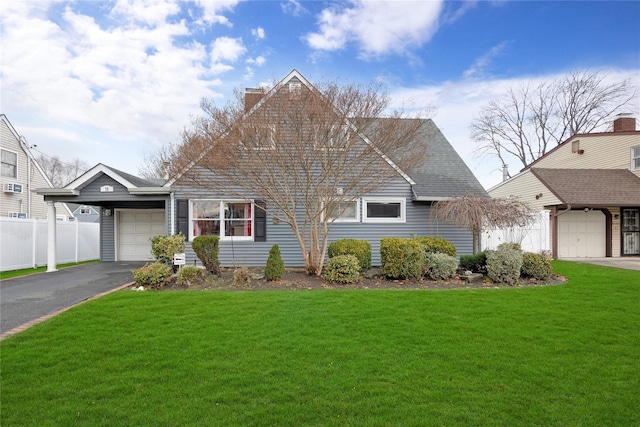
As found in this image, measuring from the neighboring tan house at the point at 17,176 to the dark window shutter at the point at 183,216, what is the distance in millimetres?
10614

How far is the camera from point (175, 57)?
11.2 m

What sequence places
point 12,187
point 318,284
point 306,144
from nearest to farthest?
point 318,284, point 306,144, point 12,187

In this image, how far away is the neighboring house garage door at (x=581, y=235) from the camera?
575 inches

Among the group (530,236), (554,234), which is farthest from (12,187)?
(554,234)

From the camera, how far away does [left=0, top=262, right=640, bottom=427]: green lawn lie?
9.01 ft

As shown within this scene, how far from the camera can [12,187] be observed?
15680 mm

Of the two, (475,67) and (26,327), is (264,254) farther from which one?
→ (475,67)

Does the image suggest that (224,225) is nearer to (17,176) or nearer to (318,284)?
(318,284)

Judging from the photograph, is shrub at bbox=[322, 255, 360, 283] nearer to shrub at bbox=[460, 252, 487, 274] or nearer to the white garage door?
shrub at bbox=[460, 252, 487, 274]

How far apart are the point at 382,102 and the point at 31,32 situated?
9.32 m

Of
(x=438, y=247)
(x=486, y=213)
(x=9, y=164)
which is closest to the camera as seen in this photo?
(x=486, y=213)

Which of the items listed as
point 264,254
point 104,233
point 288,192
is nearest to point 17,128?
point 104,233

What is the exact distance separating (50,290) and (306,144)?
6.97 metres

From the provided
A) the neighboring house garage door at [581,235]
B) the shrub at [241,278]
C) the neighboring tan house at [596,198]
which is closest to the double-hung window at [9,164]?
the shrub at [241,278]
